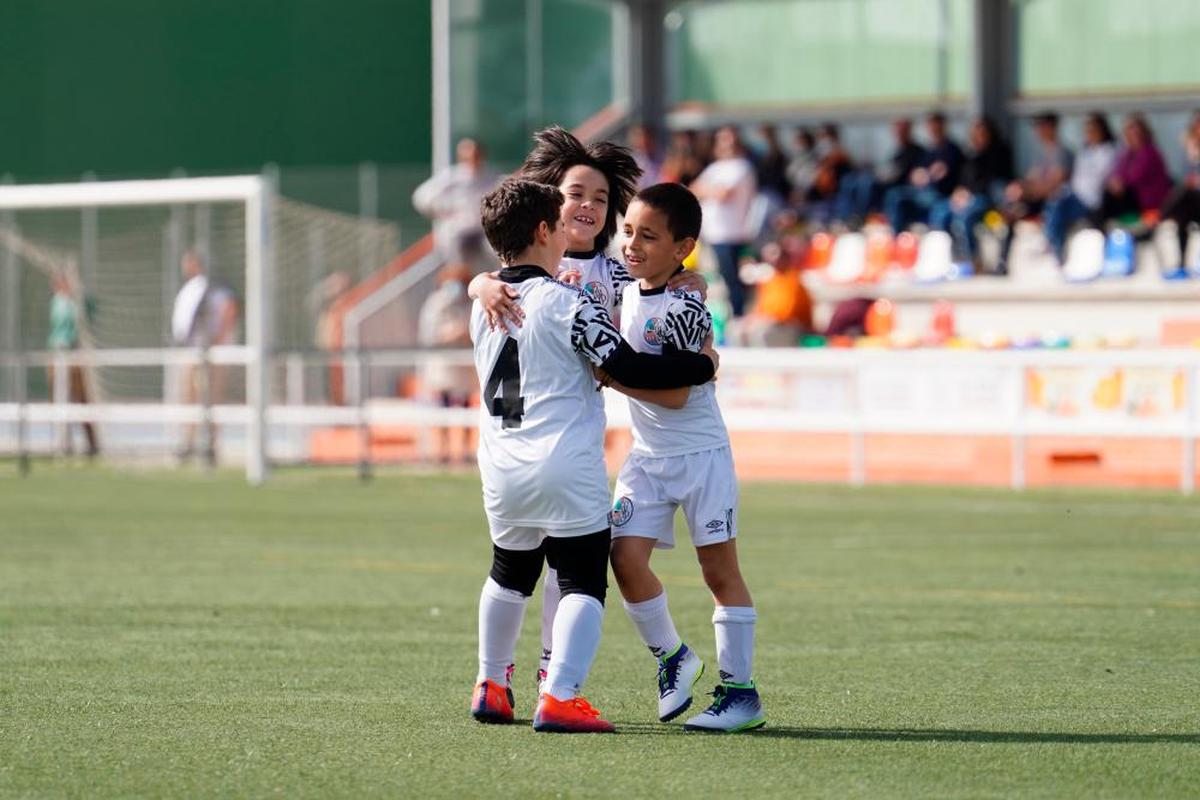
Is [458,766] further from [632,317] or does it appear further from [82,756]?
[632,317]

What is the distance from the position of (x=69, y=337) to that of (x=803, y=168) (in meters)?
8.51

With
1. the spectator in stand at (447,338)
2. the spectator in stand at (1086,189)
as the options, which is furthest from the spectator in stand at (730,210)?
the spectator in stand at (1086,189)

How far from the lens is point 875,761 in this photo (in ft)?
17.8

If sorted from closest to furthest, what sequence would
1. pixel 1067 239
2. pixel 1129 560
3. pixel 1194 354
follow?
1. pixel 1129 560
2. pixel 1194 354
3. pixel 1067 239

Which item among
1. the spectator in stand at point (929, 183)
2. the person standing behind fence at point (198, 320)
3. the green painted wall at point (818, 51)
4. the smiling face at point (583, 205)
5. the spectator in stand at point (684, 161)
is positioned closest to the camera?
the smiling face at point (583, 205)

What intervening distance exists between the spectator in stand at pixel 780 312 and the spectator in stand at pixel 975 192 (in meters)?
2.18

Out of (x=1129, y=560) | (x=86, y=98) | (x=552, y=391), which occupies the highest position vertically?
(x=86, y=98)

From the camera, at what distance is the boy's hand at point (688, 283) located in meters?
6.16

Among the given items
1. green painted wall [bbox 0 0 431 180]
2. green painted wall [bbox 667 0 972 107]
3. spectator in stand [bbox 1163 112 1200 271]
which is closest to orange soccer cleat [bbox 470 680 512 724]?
spectator in stand [bbox 1163 112 1200 271]

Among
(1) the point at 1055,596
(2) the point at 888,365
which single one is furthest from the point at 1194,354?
(1) the point at 1055,596

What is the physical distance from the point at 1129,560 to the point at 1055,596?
6.36ft

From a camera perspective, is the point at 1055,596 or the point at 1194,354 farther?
the point at 1194,354

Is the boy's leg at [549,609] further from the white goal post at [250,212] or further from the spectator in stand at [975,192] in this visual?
the spectator in stand at [975,192]

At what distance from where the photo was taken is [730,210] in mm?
23188
